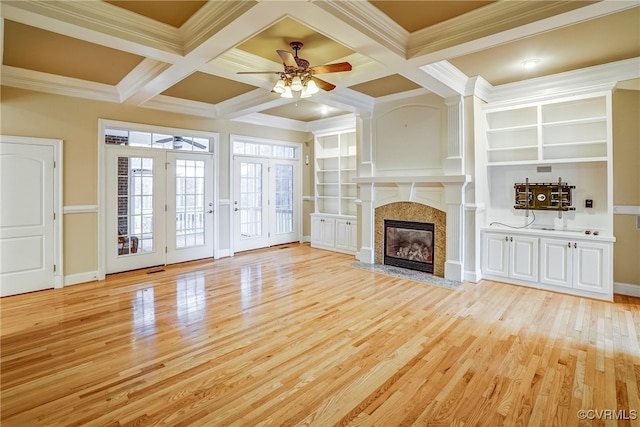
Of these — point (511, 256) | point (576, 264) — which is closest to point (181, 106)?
point (511, 256)

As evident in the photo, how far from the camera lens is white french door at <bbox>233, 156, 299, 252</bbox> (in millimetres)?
7039

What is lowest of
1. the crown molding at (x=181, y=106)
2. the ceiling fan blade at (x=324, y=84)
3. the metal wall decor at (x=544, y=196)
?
the metal wall decor at (x=544, y=196)

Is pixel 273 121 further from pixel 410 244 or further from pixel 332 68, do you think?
pixel 332 68

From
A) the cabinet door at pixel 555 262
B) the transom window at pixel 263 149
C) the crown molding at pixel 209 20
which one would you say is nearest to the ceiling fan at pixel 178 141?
the transom window at pixel 263 149

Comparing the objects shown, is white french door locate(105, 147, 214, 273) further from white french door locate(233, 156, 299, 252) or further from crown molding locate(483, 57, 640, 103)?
crown molding locate(483, 57, 640, 103)

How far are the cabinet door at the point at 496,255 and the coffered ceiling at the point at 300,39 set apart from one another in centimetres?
223

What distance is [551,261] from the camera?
4.39m

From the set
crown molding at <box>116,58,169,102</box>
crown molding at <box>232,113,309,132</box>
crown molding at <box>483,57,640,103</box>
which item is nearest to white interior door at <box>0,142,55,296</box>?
crown molding at <box>116,58,169,102</box>

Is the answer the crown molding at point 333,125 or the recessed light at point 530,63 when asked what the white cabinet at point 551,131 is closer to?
the recessed light at point 530,63

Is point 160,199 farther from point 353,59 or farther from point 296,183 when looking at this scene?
point 353,59

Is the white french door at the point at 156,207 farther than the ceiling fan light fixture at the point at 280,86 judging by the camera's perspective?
Yes

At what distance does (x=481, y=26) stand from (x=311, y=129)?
5185 mm

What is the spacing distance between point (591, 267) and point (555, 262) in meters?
0.37

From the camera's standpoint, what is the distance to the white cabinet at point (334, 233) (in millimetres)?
6965
